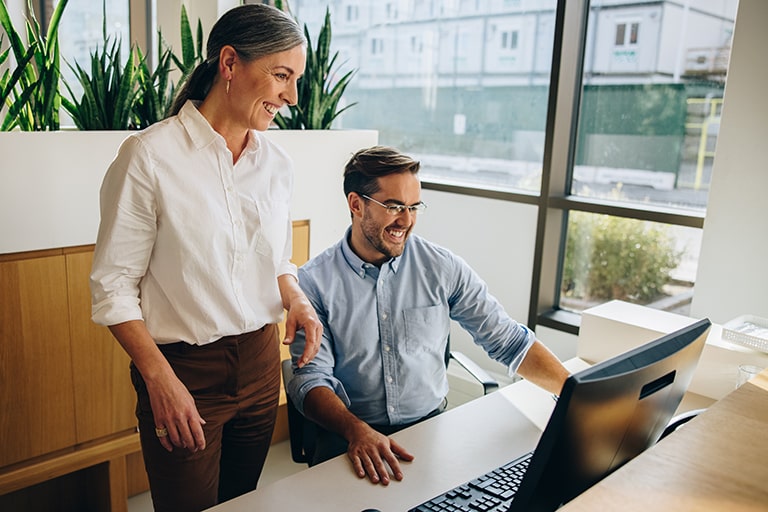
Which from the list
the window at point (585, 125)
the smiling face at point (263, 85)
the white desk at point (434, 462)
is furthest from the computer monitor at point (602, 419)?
the window at point (585, 125)

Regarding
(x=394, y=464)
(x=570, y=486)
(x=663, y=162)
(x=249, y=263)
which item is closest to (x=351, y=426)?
(x=394, y=464)

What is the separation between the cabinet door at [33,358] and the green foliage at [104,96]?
1.65ft

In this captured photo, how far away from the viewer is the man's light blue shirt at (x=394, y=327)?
71.4 inches

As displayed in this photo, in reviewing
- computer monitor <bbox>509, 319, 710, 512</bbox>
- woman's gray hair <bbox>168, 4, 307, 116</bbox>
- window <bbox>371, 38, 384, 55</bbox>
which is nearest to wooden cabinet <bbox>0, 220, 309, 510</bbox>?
woman's gray hair <bbox>168, 4, 307, 116</bbox>

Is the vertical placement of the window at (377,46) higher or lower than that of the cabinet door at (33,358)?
higher

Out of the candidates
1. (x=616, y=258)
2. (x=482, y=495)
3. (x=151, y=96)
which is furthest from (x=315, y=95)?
(x=482, y=495)

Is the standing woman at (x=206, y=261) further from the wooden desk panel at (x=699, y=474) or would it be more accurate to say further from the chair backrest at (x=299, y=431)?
the wooden desk panel at (x=699, y=474)

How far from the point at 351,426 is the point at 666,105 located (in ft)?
A: 7.11

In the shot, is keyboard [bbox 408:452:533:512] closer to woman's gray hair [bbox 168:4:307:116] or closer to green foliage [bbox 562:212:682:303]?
woman's gray hair [bbox 168:4:307:116]

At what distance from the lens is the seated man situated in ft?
5.96

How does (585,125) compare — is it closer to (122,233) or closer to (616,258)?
(616,258)

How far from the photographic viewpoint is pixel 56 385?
223cm

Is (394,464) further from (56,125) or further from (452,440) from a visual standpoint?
(56,125)

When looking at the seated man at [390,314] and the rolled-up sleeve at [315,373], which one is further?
the seated man at [390,314]
